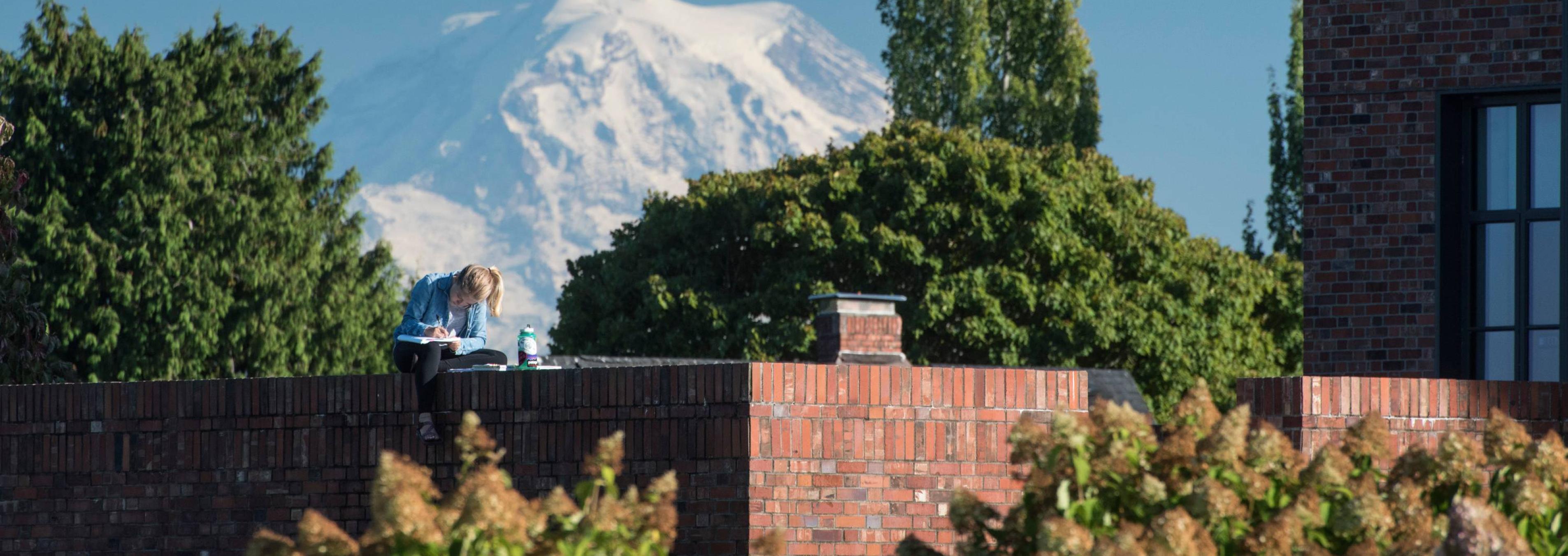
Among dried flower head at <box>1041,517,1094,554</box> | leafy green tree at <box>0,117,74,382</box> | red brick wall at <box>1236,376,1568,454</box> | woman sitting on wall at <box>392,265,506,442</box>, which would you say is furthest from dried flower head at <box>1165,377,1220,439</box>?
leafy green tree at <box>0,117,74,382</box>

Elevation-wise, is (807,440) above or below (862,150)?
below

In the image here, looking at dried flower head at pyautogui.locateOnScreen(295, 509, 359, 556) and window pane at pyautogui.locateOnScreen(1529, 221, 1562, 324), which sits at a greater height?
window pane at pyautogui.locateOnScreen(1529, 221, 1562, 324)

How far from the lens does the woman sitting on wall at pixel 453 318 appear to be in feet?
29.4

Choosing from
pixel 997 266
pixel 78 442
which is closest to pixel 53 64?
pixel 997 266

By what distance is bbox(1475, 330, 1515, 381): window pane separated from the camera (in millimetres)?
11141

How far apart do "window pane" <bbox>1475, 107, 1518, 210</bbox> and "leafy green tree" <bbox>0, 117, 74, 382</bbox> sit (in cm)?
1011

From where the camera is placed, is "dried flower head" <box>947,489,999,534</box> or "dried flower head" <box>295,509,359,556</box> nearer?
"dried flower head" <box>295,509,359,556</box>

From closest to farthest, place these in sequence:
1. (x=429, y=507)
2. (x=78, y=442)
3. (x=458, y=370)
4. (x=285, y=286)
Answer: (x=429, y=507) < (x=458, y=370) < (x=78, y=442) < (x=285, y=286)

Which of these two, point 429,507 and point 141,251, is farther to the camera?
point 141,251

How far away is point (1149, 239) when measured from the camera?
3681 cm

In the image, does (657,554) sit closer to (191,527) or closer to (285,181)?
(191,527)

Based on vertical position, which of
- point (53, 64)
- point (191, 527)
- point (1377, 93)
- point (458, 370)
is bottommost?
point (191, 527)

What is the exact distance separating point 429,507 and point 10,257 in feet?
33.4

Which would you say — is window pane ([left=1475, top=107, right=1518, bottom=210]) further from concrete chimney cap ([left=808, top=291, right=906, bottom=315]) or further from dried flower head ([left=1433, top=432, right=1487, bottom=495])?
concrete chimney cap ([left=808, top=291, right=906, bottom=315])
